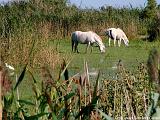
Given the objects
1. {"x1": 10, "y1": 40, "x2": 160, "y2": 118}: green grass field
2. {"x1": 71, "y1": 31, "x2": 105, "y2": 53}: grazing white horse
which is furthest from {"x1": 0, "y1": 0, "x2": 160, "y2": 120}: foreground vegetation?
{"x1": 71, "y1": 31, "x2": 105, "y2": 53}: grazing white horse

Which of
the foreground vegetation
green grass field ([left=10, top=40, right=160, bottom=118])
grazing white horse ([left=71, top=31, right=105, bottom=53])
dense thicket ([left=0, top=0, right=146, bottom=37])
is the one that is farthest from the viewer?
dense thicket ([left=0, top=0, right=146, bottom=37])

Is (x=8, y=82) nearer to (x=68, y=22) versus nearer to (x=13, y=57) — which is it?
(x=13, y=57)

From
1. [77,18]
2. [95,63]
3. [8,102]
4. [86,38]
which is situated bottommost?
[95,63]

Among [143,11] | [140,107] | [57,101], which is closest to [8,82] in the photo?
[57,101]

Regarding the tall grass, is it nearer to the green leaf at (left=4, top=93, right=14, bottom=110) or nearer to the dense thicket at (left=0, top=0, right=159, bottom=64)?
the green leaf at (left=4, top=93, right=14, bottom=110)

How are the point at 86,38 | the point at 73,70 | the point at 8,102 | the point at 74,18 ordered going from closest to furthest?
the point at 8,102
the point at 73,70
the point at 86,38
the point at 74,18

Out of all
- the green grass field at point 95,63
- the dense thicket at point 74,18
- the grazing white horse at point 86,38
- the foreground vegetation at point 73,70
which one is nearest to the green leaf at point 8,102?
the foreground vegetation at point 73,70

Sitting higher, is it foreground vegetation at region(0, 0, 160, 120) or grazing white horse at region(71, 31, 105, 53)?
foreground vegetation at region(0, 0, 160, 120)

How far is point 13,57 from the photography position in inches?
425

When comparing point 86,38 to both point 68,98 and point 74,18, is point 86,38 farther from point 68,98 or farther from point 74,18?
point 68,98

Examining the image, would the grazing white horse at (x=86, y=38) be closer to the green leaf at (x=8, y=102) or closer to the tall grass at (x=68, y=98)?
the tall grass at (x=68, y=98)

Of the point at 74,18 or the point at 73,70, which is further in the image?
the point at 74,18

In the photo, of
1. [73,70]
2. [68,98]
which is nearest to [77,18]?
[73,70]

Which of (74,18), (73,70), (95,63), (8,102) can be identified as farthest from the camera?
(74,18)
